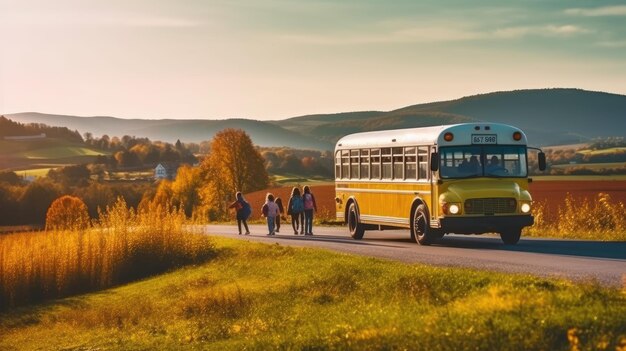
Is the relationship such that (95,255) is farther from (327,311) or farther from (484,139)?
(327,311)

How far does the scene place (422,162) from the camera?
28016 millimetres

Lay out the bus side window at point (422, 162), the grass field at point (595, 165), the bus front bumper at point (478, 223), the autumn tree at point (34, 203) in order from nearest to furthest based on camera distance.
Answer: the bus front bumper at point (478, 223), the bus side window at point (422, 162), the grass field at point (595, 165), the autumn tree at point (34, 203)

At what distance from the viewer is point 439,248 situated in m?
27.9

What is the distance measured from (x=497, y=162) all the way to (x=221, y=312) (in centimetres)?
974

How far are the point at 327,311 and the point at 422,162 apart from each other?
10508 mm

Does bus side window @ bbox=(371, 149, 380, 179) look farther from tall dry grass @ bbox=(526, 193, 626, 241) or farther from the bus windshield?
tall dry grass @ bbox=(526, 193, 626, 241)

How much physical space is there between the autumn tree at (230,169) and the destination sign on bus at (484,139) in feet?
249

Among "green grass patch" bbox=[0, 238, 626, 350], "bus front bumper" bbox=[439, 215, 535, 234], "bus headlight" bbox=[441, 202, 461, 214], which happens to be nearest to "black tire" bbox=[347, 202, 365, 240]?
"green grass patch" bbox=[0, 238, 626, 350]

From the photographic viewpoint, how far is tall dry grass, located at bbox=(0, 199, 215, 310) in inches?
1300

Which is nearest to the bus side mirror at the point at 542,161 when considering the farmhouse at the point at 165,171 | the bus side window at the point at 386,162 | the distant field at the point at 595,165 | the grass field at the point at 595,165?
the bus side window at the point at 386,162

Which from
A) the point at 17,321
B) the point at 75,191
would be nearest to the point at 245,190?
the point at 75,191

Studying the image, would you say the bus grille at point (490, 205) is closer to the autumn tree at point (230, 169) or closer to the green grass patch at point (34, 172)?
the autumn tree at point (230, 169)

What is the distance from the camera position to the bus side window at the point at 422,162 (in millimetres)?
27719

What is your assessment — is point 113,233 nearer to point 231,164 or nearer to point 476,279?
point 476,279
